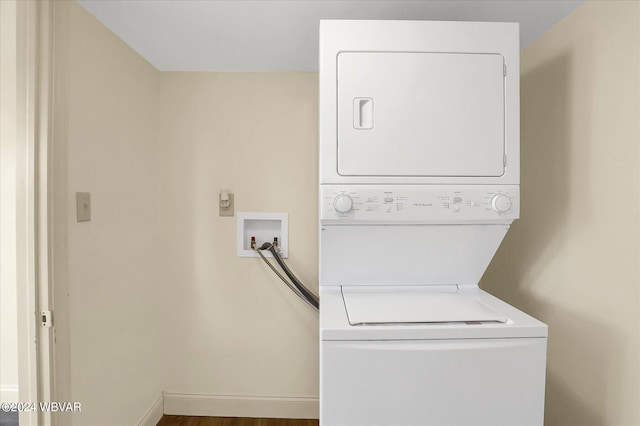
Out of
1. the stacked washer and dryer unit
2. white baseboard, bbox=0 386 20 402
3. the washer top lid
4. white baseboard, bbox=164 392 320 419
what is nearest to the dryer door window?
the stacked washer and dryer unit

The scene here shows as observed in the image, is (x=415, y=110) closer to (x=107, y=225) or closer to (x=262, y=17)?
(x=262, y=17)

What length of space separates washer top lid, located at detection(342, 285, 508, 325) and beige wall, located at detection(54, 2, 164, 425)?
3.92 ft

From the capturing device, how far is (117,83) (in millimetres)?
1699

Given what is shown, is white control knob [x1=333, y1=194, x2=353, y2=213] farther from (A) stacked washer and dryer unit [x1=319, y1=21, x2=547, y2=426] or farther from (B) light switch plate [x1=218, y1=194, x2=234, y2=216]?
(B) light switch plate [x1=218, y1=194, x2=234, y2=216]

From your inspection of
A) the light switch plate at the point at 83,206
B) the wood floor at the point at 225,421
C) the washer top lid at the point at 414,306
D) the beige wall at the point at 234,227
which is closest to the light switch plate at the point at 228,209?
the beige wall at the point at 234,227

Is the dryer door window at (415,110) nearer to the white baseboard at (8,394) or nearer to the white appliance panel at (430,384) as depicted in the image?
the white appliance panel at (430,384)

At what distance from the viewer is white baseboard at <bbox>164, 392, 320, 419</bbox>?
2150 mm

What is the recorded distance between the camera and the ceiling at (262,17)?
4.55 ft

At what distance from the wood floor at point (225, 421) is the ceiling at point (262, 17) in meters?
2.30

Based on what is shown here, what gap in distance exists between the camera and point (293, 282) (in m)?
2.07

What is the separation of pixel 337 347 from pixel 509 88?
1.22 metres

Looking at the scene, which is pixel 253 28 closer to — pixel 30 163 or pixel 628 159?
pixel 30 163

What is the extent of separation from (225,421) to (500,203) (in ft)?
6.94

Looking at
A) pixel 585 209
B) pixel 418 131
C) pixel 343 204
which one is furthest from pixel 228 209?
pixel 585 209
